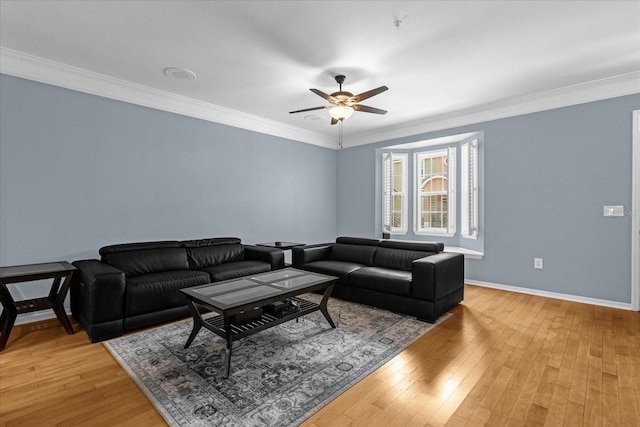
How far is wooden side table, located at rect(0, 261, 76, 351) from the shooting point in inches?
105

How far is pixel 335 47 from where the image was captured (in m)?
3.01

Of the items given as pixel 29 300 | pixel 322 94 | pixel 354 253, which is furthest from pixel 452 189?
pixel 29 300

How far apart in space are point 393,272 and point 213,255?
2.45 meters

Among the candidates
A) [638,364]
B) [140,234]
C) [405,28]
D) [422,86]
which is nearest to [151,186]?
[140,234]

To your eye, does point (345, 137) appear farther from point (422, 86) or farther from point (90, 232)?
point (90, 232)

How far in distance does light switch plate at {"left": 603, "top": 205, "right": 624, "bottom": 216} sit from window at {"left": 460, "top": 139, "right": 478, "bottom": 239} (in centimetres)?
156

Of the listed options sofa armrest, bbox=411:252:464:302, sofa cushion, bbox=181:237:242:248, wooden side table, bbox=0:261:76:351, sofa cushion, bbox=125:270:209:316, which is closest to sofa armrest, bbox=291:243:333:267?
sofa cushion, bbox=181:237:242:248

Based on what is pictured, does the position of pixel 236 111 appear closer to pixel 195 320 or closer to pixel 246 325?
pixel 195 320

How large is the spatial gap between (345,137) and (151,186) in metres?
4.17

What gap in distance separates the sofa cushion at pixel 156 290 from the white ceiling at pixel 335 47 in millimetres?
2359

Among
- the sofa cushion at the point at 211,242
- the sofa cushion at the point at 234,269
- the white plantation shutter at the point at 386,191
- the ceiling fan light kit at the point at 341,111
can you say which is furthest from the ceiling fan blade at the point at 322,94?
the white plantation shutter at the point at 386,191

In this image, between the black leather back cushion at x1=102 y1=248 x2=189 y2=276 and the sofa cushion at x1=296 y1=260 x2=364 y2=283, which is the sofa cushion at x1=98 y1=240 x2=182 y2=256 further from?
the sofa cushion at x1=296 y1=260 x2=364 y2=283

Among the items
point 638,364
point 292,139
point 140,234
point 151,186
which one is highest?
point 292,139

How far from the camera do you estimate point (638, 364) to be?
2.40m
